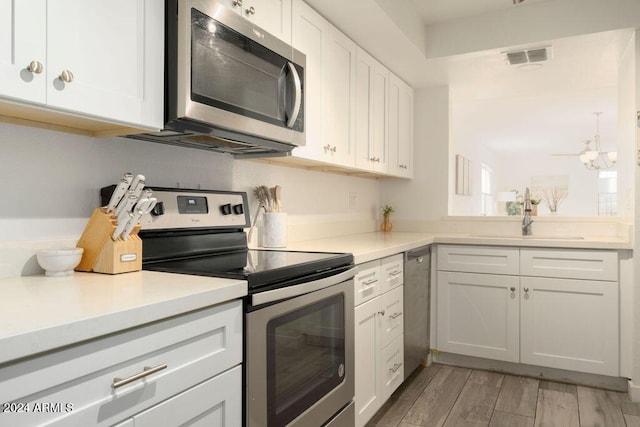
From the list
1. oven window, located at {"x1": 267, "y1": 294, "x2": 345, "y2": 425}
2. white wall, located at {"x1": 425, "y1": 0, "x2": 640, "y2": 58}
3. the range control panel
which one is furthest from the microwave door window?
white wall, located at {"x1": 425, "y1": 0, "x2": 640, "y2": 58}

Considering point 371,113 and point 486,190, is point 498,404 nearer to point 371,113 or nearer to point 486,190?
point 371,113

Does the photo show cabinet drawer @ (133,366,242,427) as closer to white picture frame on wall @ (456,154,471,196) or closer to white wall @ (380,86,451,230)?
white wall @ (380,86,451,230)

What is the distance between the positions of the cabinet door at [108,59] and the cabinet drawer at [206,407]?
0.75 metres

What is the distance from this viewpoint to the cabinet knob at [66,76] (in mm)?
1113

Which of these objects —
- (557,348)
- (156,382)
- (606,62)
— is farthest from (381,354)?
(606,62)

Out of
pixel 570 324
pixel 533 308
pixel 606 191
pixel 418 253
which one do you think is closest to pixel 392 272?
pixel 418 253

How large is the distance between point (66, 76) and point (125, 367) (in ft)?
2.35

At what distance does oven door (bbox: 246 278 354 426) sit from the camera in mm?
1286

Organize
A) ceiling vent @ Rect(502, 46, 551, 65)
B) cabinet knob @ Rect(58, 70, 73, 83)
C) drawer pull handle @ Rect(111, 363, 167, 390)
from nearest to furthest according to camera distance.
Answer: drawer pull handle @ Rect(111, 363, 167, 390) → cabinet knob @ Rect(58, 70, 73, 83) → ceiling vent @ Rect(502, 46, 551, 65)

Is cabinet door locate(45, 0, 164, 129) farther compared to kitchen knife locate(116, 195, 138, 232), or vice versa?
kitchen knife locate(116, 195, 138, 232)

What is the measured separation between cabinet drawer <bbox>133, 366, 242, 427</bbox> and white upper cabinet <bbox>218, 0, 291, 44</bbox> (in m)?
1.29

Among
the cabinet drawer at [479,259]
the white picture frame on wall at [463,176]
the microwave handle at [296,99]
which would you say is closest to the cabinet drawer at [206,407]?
the microwave handle at [296,99]

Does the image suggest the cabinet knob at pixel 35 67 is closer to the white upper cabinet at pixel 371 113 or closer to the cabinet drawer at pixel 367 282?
the cabinet drawer at pixel 367 282

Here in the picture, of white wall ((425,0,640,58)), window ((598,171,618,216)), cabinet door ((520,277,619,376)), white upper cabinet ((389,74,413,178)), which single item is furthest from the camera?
window ((598,171,618,216))
